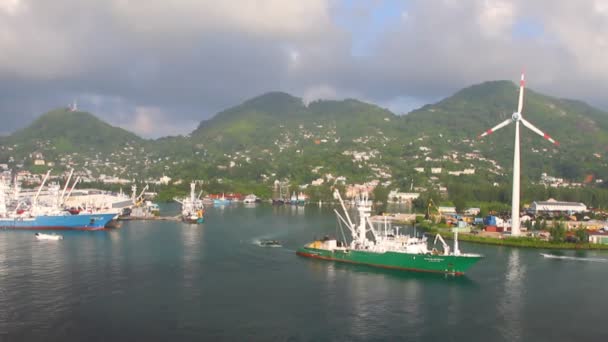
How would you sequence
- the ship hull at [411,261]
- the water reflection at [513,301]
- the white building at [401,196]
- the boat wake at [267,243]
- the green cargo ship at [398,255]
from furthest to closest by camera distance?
the white building at [401,196]
the boat wake at [267,243]
the green cargo ship at [398,255]
the ship hull at [411,261]
the water reflection at [513,301]

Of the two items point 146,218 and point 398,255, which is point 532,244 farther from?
point 146,218

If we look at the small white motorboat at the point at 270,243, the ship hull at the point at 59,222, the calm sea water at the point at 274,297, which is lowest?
the calm sea water at the point at 274,297

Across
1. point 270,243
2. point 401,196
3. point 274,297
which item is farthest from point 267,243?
point 401,196

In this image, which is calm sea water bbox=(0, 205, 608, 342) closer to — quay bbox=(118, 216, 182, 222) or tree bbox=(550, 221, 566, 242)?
tree bbox=(550, 221, 566, 242)

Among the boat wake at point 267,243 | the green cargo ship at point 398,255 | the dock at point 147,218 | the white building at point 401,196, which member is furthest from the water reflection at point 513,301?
the white building at point 401,196

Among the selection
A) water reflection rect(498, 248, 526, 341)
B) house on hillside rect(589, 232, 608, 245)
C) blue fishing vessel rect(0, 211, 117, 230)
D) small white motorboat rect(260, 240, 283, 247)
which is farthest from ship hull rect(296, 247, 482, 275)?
blue fishing vessel rect(0, 211, 117, 230)

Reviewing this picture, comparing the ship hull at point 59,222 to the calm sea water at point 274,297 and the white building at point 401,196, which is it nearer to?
the calm sea water at point 274,297
